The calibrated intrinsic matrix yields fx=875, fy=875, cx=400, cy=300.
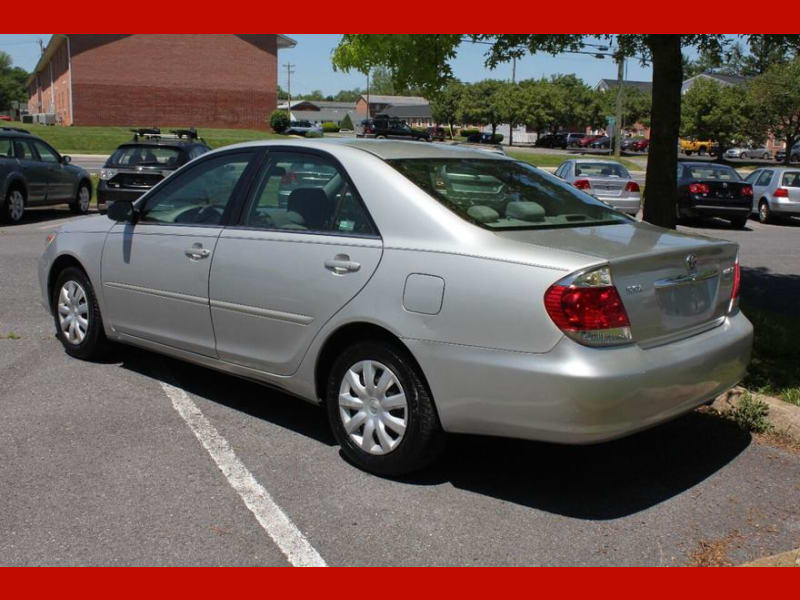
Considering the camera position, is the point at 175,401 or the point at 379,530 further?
the point at 175,401

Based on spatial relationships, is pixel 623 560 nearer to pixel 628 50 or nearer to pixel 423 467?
pixel 423 467

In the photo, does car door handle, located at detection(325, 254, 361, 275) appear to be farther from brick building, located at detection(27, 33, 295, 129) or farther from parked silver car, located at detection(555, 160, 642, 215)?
brick building, located at detection(27, 33, 295, 129)

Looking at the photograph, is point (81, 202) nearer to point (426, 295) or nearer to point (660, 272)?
point (426, 295)

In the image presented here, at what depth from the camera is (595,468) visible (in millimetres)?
4754

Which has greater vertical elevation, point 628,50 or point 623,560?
point 628,50

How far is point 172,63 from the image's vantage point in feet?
196

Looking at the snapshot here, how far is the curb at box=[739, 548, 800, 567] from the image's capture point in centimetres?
348

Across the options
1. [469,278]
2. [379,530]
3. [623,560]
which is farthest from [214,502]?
[623,560]

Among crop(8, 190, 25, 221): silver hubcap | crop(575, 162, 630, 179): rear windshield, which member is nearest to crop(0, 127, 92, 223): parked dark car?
crop(8, 190, 25, 221): silver hubcap

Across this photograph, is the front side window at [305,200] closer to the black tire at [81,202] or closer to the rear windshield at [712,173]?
the black tire at [81,202]

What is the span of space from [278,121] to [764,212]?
42520mm

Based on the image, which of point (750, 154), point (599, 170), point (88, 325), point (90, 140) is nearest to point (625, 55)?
point (88, 325)

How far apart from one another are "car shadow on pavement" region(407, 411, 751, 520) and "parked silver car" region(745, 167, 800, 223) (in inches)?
705

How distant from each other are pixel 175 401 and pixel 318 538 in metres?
2.24
